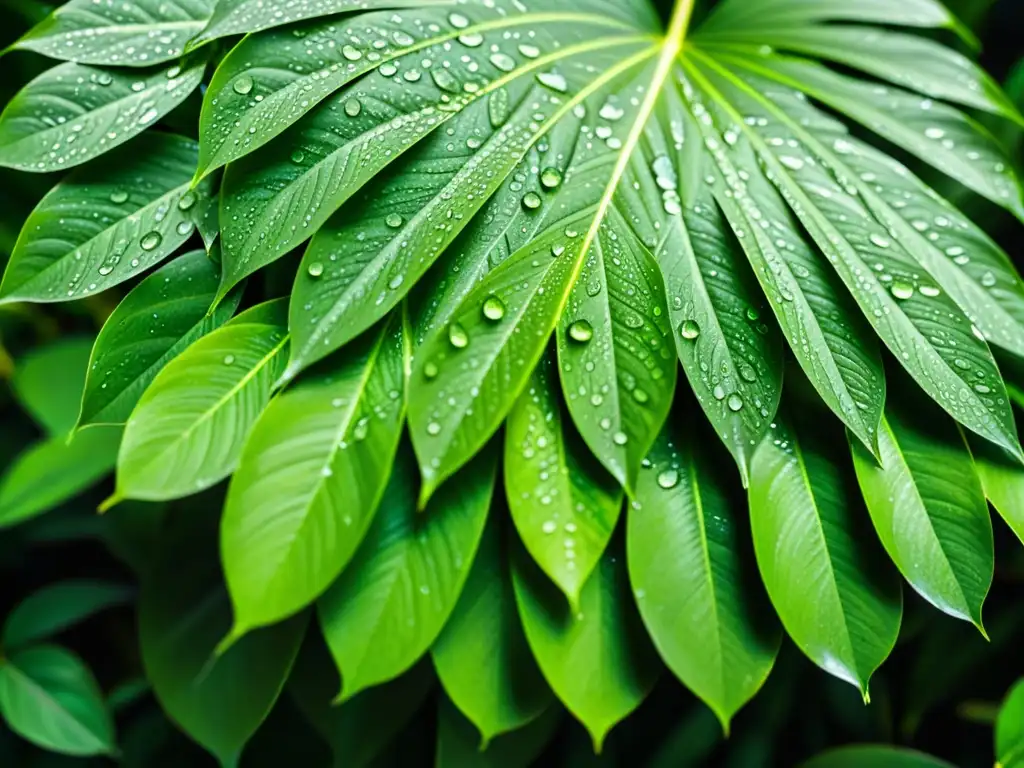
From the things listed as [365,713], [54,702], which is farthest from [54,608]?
[365,713]

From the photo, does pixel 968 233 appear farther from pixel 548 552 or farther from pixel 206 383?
pixel 206 383

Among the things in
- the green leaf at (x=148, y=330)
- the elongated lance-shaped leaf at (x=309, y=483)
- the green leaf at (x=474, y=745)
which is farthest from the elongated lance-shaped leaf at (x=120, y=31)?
the green leaf at (x=474, y=745)

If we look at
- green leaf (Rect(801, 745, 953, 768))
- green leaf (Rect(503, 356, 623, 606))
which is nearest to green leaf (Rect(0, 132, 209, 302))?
green leaf (Rect(503, 356, 623, 606))

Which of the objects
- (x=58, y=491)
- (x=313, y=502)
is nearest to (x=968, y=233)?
(x=313, y=502)

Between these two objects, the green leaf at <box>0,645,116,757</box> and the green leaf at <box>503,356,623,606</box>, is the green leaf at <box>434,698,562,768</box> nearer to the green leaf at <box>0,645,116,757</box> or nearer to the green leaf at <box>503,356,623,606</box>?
the green leaf at <box>503,356,623,606</box>

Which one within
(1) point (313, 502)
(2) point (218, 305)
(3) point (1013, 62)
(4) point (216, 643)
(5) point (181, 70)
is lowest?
(4) point (216, 643)

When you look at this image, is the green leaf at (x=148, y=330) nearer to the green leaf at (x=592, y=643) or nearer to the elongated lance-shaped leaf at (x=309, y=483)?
the elongated lance-shaped leaf at (x=309, y=483)
